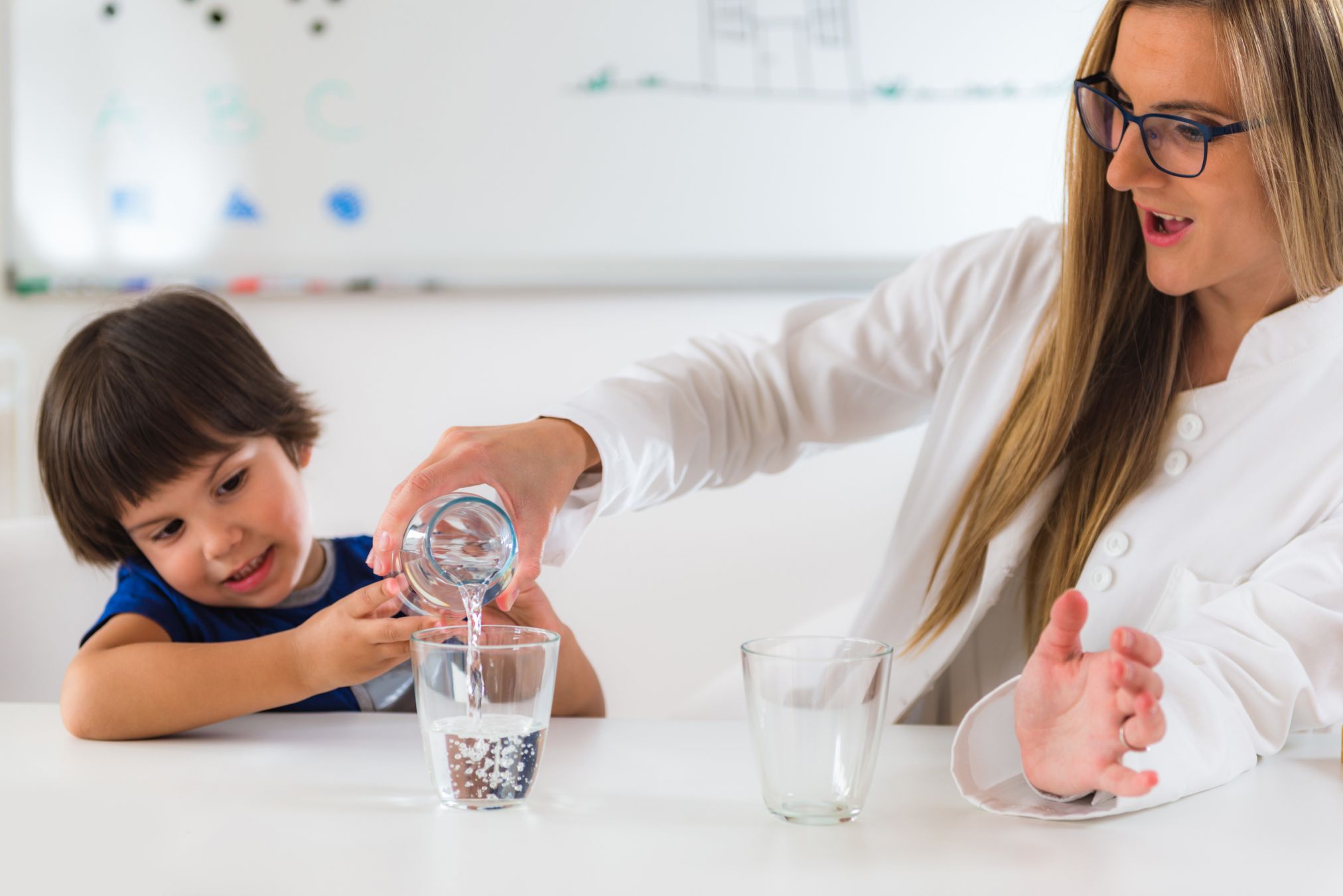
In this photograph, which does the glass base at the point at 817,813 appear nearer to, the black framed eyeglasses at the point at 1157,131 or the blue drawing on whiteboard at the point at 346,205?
the black framed eyeglasses at the point at 1157,131

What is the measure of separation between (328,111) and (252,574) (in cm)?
124

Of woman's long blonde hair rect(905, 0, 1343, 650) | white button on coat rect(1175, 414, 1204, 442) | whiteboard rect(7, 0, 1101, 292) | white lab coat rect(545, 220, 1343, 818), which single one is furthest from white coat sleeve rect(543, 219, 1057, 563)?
whiteboard rect(7, 0, 1101, 292)

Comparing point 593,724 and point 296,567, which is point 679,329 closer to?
point 296,567

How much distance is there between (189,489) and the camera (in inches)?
44.8

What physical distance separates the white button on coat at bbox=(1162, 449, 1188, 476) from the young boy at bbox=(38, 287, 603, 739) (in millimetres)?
535

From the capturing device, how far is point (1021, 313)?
1.18 metres

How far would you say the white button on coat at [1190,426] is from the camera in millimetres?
998

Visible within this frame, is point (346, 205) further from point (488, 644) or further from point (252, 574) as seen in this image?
point (488, 644)

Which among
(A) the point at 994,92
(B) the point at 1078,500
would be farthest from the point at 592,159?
(B) the point at 1078,500

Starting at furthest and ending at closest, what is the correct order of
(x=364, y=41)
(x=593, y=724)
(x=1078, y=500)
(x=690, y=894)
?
(x=364, y=41)
(x=1078, y=500)
(x=593, y=724)
(x=690, y=894)

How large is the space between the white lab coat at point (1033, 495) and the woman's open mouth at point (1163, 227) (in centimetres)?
11

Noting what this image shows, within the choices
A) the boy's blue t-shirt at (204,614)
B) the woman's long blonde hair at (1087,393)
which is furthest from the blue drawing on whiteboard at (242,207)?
the woman's long blonde hair at (1087,393)

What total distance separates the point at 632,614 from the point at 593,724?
129cm

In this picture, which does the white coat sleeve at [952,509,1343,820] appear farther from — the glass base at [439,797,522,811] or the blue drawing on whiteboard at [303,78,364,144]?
the blue drawing on whiteboard at [303,78,364,144]
